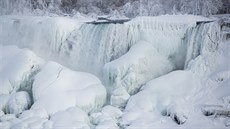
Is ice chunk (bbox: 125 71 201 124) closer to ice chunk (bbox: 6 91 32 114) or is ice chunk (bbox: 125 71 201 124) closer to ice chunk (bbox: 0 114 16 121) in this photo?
ice chunk (bbox: 6 91 32 114)

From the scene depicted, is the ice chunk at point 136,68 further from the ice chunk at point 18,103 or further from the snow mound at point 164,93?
the ice chunk at point 18,103

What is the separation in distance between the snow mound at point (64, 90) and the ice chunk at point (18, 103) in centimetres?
27

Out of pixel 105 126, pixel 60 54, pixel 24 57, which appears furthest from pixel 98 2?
pixel 105 126

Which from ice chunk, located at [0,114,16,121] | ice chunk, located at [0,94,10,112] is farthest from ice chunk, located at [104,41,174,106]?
ice chunk, located at [0,94,10,112]

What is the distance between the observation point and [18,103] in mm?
8477

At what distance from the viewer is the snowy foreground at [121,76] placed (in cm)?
761

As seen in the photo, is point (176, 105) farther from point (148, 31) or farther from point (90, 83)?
point (148, 31)

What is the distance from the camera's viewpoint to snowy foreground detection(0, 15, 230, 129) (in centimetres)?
761

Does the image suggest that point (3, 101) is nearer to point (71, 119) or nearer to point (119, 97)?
point (71, 119)

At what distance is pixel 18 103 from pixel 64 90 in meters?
1.23

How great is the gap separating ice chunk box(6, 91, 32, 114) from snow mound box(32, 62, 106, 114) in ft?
0.88

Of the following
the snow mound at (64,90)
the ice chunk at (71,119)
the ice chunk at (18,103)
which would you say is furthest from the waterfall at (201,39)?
the ice chunk at (18,103)

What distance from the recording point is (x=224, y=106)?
7508mm

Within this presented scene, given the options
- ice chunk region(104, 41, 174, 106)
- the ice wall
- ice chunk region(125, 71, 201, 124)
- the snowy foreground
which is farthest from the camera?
the ice wall
